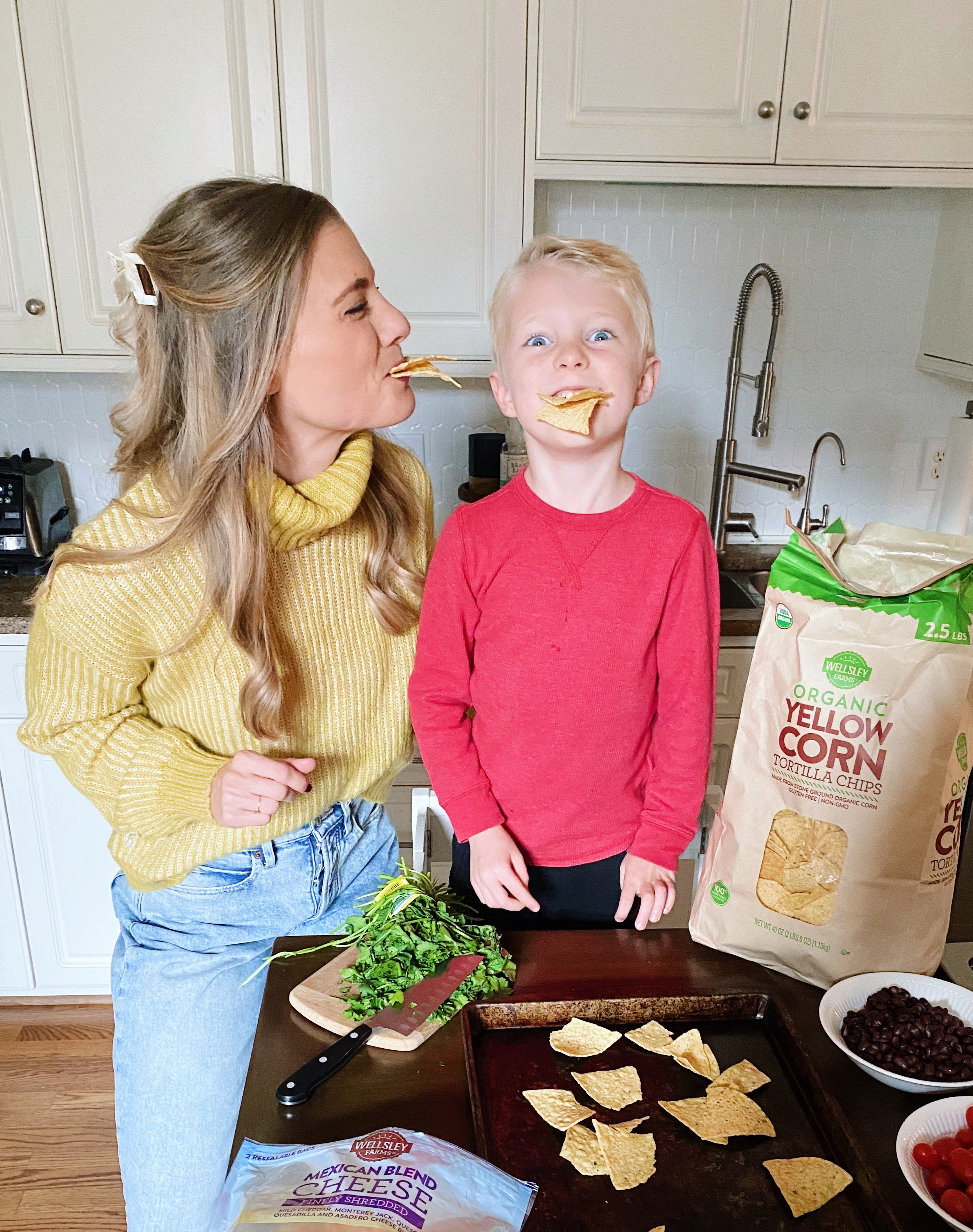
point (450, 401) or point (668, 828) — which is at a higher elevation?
point (450, 401)

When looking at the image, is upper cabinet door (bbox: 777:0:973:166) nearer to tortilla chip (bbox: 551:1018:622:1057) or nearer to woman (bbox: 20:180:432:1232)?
woman (bbox: 20:180:432:1232)

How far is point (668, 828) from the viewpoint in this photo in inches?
46.5

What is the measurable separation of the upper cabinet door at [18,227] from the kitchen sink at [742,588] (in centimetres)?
165

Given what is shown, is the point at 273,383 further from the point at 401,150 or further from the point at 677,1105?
the point at 401,150

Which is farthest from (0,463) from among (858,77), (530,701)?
(858,77)

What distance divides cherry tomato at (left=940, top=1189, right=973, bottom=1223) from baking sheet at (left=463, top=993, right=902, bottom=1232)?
4 centimetres

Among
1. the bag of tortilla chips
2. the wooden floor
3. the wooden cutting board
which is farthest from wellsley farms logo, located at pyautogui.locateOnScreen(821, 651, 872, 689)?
the wooden floor

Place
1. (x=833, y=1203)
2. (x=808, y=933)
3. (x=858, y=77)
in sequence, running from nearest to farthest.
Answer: (x=833, y=1203), (x=808, y=933), (x=858, y=77)

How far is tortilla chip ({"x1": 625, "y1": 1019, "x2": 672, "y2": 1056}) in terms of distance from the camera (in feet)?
3.07

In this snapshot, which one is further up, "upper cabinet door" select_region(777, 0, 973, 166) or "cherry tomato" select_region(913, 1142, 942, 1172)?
"upper cabinet door" select_region(777, 0, 973, 166)

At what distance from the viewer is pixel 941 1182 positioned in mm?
762

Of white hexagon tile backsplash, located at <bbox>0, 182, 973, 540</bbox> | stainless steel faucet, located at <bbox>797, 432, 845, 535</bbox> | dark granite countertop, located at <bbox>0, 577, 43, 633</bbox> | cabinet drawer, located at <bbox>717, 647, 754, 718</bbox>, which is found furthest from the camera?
stainless steel faucet, located at <bbox>797, 432, 845, 535</bbox>

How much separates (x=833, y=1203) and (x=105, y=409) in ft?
7.79

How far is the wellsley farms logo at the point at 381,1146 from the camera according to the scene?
0.75m
